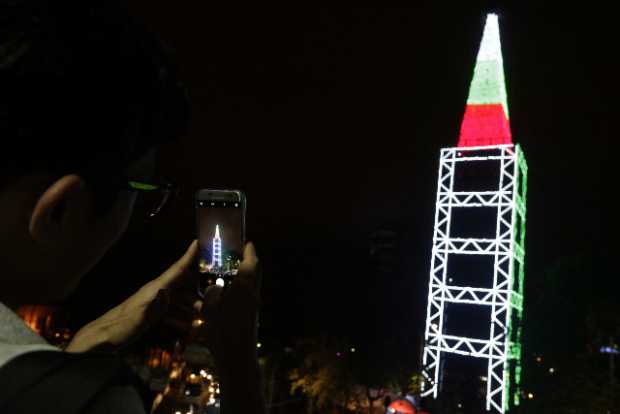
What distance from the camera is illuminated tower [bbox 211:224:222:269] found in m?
2.74

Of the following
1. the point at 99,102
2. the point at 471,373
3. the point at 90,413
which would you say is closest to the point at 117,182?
the point at 99,102

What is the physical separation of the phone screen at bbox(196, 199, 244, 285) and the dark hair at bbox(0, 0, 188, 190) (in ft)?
4.92

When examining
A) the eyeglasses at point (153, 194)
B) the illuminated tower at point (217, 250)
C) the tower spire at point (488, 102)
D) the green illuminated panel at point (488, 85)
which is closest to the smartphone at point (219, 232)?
the illuminated tower at point (217, 250)

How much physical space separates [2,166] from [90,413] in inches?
19.6

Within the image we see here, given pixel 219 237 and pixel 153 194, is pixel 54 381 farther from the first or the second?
pixel 219 237

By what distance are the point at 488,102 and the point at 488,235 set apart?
6395 millimetres

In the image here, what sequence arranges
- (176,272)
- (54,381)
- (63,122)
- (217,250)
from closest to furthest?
(54,381) < (63,122) < (176,272) < (217,250)

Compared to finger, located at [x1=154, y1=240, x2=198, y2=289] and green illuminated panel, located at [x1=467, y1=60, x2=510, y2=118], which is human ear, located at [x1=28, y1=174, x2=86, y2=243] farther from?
green illuminated panel, located at [x1=467, y1=60, x2=510, y2=118]

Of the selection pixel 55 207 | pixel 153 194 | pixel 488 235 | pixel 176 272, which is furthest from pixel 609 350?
pixel 55 207

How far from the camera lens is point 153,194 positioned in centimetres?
132

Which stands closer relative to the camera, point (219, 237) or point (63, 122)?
point (63, 122)

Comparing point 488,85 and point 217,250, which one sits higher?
point 488,85

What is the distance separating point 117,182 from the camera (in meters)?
1.12

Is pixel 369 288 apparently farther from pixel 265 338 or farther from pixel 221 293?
pixel 221 293
